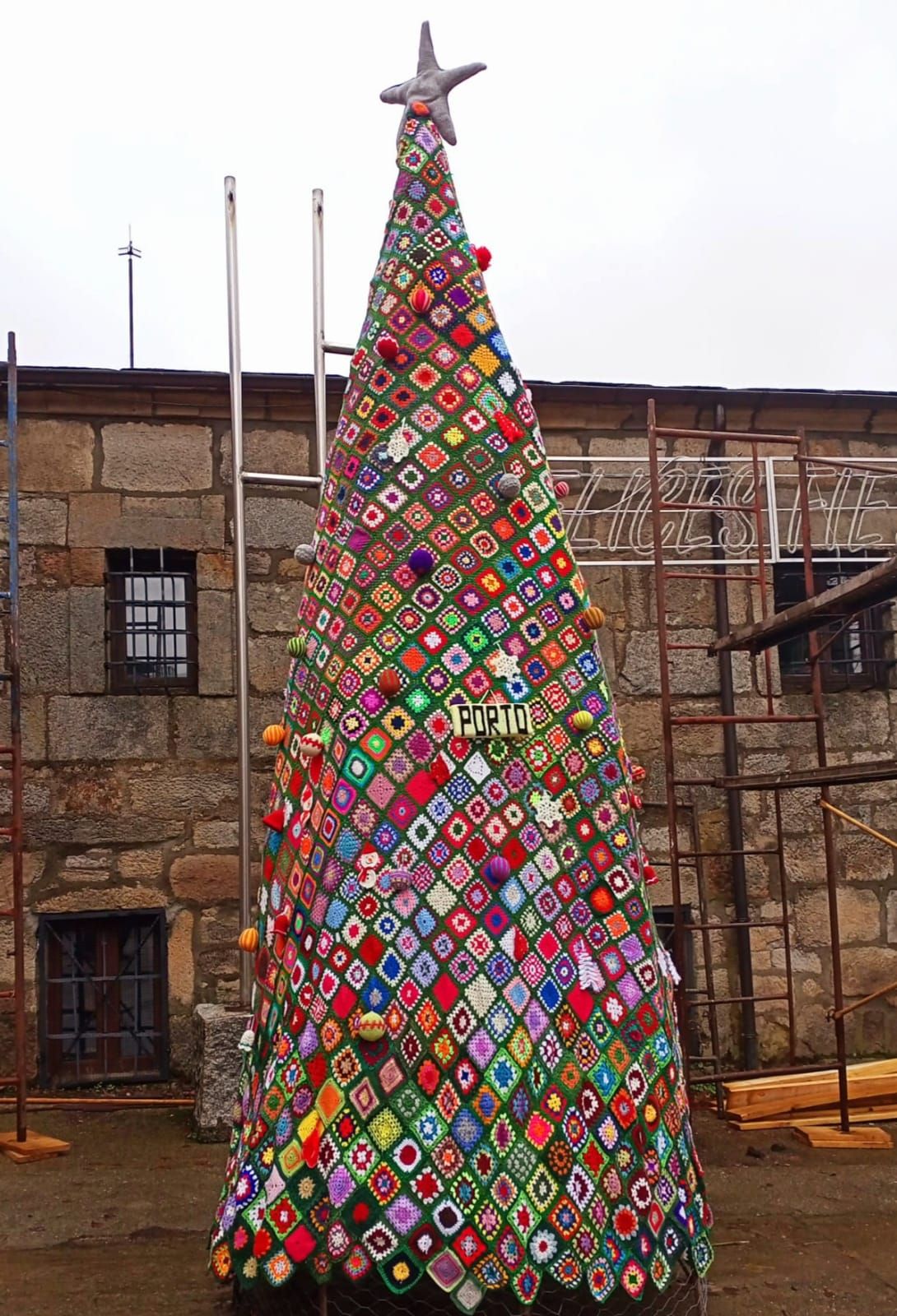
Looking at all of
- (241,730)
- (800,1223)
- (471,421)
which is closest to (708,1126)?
(800,1223)

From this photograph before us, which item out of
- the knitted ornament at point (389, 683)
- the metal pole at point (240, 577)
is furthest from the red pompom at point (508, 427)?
the metal pole at point (240, 577)

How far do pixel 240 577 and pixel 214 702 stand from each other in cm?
134

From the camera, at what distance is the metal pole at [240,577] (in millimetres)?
5566

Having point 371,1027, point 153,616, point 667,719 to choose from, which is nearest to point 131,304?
point 153,616

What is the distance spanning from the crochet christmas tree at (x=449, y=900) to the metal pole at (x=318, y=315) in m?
2.09

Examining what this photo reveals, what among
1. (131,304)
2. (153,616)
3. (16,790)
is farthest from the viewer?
(131,304)

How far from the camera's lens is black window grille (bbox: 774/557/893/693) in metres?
7.35

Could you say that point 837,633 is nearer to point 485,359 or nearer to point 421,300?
point 485,359

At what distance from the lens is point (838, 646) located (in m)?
7.48

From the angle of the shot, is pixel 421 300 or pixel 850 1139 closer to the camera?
pixel 421 300

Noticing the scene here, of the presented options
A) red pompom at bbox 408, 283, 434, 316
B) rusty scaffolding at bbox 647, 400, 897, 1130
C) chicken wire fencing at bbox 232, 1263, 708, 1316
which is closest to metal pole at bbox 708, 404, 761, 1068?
rusty scaffolding at bbox 647, 400, 897, 1130

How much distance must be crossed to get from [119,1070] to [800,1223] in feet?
12.5

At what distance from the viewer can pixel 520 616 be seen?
10.4 feet

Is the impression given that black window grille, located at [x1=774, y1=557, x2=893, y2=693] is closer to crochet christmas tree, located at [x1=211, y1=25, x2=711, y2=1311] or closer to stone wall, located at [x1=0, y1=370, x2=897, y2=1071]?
stone wall, located at [x1=0, y1=370, x2=897, y2=1071]
